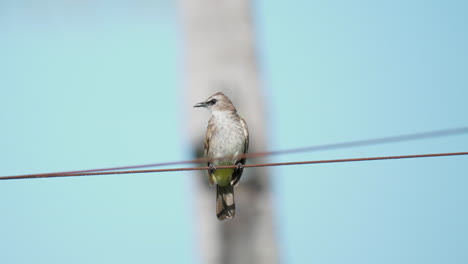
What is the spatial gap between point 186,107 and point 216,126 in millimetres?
382

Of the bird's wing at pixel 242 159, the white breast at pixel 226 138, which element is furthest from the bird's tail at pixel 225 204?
the white breast at pixel 226 138

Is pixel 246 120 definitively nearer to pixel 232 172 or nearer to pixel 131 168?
pixel 232 172

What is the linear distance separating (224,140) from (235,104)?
0.37 meters

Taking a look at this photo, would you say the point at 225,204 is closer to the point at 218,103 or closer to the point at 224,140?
the point at 224,140

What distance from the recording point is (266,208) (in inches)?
282

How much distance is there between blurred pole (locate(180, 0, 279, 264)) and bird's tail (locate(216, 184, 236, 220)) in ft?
0.27

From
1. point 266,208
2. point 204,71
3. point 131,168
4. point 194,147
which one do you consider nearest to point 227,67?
point 204,71

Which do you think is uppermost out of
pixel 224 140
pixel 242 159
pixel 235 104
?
pixel 235 104

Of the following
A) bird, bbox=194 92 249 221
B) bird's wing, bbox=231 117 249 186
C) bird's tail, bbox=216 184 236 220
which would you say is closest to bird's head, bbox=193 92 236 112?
bird, bbox=194 92 249 221

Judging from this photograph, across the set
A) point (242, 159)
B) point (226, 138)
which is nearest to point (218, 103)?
point (226, 138)

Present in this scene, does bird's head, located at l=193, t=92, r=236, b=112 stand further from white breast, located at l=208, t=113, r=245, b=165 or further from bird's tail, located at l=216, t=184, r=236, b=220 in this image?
bird's tail, located at l=216, t=184, r=236, b=220

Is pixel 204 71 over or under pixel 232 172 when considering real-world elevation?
over

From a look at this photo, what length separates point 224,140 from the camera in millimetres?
7445

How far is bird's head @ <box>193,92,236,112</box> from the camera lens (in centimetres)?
720
